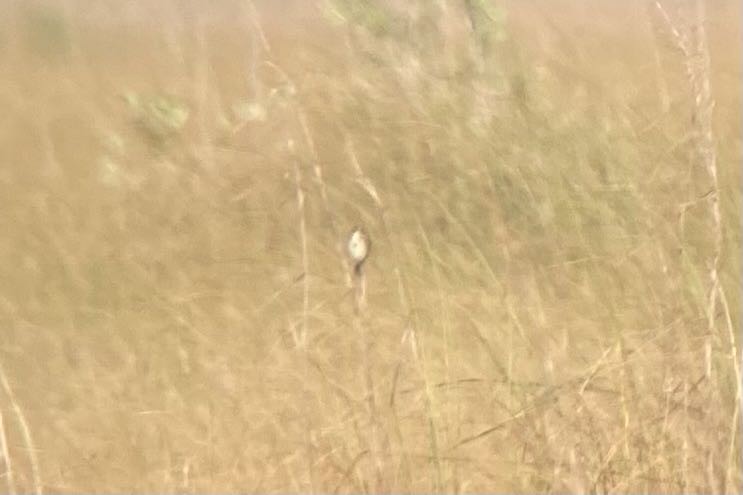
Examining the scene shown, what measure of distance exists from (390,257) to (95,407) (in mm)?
435

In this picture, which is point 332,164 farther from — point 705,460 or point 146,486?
point 705,460

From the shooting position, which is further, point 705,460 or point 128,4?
point 128,4

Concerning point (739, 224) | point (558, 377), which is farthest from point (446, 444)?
point (739, 224)

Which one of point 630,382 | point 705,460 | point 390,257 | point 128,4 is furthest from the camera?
point 128,4

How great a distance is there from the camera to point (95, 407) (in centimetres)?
142

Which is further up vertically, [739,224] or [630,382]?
[739,224]

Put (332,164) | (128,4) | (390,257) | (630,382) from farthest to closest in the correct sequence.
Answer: (128,4), (332,164), (390,257), (630,382)

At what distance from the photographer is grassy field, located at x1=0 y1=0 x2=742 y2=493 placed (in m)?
1.18

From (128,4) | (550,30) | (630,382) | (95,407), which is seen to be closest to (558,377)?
(630,382)

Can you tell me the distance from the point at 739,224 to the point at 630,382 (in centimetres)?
38

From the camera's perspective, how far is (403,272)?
1.46 m

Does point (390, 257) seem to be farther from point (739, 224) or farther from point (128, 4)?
point (128, 4)

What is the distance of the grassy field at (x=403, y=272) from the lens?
118cm

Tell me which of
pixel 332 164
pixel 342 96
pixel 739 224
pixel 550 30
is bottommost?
pixel 739 224
